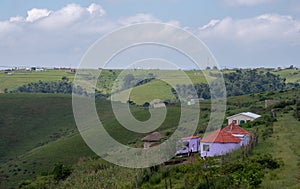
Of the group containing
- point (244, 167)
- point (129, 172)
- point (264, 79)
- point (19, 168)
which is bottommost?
point (19, 168)

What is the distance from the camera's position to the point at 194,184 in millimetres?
17875

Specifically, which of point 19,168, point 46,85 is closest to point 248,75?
point 46,85

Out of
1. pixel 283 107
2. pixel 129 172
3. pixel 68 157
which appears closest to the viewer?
pixel 129 172

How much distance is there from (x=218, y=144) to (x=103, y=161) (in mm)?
12590

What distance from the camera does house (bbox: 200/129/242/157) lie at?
95.5ft

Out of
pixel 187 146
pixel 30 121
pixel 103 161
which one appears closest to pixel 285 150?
pixel 187 146

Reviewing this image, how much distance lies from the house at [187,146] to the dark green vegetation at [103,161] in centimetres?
375

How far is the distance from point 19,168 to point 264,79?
329 ft

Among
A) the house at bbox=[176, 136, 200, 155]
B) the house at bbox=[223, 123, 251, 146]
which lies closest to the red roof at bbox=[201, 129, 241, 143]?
the house at bbox=[223, 123, 251, 146]

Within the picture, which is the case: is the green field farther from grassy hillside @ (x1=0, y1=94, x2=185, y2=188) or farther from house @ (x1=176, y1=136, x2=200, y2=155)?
house @ (x1=176, y1=136, x2=200, y2=155)

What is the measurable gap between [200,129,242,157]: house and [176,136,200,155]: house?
298cm

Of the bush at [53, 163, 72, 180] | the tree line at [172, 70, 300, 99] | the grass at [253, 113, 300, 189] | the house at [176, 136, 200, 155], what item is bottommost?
the bush at [53, 163, 72, 180]

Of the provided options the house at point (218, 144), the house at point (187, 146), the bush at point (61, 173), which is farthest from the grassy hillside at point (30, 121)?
the house at point (218, 144)

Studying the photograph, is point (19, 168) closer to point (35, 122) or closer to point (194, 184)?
point (35, 122)
